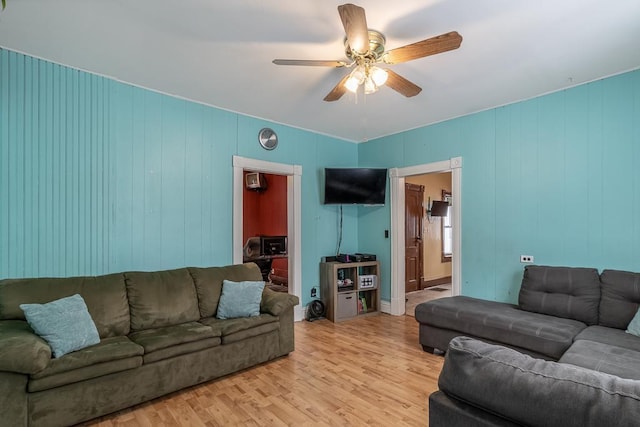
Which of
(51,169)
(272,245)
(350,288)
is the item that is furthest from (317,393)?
(272,245)

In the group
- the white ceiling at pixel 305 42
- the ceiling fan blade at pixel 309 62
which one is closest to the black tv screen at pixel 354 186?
the white ceiling at pixel 305 42

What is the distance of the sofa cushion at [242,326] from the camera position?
2968 mm

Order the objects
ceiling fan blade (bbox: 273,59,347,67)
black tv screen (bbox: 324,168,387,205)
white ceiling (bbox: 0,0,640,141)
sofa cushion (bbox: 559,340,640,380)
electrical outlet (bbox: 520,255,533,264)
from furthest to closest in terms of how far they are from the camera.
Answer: black tv screen (bbox: 324,168,387,205), electrical outlet (bbox: 520,255,533,264), ceiling fan blade (bbox: 273,59,347,67), white ceiling (bbox: 0,0,640,141), sofa cushion (bbox: 559,340,640,380)

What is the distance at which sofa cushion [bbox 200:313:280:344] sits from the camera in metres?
2.97

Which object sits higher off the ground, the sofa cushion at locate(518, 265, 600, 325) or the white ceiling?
the white ceiling

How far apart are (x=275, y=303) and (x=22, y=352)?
1.92 m

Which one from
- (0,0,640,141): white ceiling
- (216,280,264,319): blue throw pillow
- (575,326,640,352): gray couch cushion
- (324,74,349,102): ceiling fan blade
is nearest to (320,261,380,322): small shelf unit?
(216,280,264,319): blue throw pillow

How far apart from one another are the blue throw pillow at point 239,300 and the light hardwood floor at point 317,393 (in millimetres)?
542

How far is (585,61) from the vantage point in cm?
287

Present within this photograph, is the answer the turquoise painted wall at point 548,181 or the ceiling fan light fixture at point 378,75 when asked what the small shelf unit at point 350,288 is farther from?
the ceiling fan light fixture at point 378,75

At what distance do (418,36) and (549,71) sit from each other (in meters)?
1.49

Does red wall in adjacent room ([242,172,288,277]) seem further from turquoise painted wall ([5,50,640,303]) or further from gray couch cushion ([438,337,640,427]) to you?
gray couch cushion ([438,337,640,427])

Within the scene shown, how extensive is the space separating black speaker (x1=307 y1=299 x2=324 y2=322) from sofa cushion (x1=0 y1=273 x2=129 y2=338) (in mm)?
2497

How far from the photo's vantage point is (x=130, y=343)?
2.51 m
